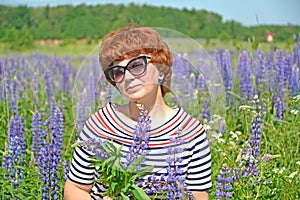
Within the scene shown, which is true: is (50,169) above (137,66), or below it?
below

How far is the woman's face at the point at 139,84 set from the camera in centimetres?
201

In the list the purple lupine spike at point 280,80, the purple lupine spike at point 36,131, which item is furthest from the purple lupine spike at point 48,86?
the purple lupine spike at point 280,80

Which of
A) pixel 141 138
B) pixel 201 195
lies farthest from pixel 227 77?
pixel 141 138

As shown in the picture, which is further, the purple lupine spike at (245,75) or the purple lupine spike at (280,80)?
the purple lupine spike at (245,75)

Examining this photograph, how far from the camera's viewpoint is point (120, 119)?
2.28m

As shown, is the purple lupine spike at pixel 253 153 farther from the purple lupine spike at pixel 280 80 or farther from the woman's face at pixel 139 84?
the purple lupine spike at pixel 280 80

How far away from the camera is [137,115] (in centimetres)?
227

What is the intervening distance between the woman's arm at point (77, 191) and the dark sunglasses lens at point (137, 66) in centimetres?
71

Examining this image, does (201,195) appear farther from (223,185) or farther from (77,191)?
(77,191)

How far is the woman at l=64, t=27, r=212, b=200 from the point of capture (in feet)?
6.70

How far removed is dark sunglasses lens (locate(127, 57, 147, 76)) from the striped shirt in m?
0.23

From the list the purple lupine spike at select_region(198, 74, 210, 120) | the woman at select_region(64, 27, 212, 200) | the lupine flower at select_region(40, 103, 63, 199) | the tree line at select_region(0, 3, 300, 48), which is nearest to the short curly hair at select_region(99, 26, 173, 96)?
the woman at select_region(64, 27, 212, 200)

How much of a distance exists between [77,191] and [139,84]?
2.18ft

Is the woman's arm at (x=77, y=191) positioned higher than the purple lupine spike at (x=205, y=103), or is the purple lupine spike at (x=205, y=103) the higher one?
the purple lupine spike at (x=205, y=103)
